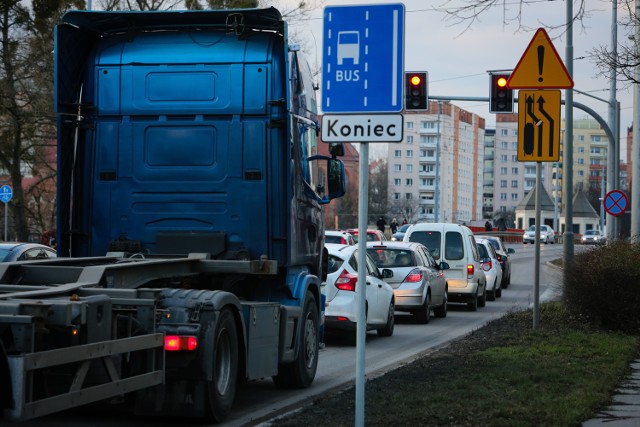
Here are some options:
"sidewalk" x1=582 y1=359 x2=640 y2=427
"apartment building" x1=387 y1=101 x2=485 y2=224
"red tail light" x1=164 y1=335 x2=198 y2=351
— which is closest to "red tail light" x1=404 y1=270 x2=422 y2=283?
"sidewalk" x1=582 y1=359 x2=640 y2=427

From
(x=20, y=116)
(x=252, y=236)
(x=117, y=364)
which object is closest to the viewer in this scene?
(x=117, y=364)

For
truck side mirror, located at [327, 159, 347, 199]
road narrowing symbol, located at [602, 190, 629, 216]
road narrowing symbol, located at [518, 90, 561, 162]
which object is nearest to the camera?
truck side mirror, located at [327, 159, 347, 199]

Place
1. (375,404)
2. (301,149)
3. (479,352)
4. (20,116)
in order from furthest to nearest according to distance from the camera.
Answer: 1. (20,116)
2. (479,352)
3. (301,149)
4. (375,404)

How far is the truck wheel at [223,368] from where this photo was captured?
8.87m

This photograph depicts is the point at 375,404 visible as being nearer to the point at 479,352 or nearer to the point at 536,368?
the point at 536,368

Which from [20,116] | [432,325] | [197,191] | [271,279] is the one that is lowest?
[432,325]

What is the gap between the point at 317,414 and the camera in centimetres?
905

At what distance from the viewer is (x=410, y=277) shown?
2155 centimetres

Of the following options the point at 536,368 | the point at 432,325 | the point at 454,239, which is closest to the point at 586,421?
the point at 536,368

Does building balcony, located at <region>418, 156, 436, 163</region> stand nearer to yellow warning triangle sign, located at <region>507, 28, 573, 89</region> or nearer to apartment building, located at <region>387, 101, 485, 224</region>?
apartment building, located at <region>387, 101, 485, 224</region>

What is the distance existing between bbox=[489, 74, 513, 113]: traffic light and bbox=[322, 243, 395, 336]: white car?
999 centimetres

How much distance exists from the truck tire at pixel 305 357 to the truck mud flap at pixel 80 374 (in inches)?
141

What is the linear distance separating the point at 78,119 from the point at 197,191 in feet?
4.69

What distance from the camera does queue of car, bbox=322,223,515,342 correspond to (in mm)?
16891
